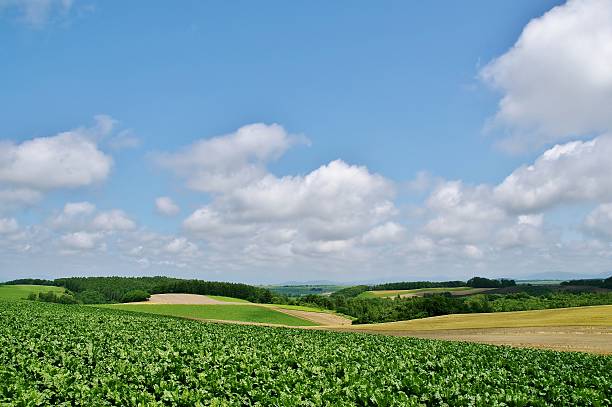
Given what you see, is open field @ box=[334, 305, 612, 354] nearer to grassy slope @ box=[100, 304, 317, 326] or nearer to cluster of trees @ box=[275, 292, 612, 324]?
cluster of trees @ box=[275, 292, 612, 324]

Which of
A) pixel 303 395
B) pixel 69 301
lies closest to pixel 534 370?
pixel 303 395

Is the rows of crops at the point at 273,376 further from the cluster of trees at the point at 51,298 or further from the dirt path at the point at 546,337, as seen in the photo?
the cluster of trees at the point at 51,298

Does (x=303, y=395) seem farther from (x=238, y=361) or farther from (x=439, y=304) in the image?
(x=439, y=304)

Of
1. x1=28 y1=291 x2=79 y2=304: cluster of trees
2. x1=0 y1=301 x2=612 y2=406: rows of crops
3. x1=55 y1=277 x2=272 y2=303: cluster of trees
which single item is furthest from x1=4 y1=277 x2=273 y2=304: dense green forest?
x1=0 y1=301 x2=612 y2=406: rows of crops

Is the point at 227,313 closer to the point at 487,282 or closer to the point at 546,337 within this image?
the point at 546,337

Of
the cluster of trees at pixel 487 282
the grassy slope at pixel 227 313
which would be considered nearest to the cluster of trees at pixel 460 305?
the grassy slope at pixel 227 313

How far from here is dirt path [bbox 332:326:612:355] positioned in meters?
38.6

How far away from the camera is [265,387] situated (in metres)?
15.6

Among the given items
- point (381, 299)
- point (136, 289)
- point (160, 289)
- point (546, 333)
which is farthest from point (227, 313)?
point (136, 289)

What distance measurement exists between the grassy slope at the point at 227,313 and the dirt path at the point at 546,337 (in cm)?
3630

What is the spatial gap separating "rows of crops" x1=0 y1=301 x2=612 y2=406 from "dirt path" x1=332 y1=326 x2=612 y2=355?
561 inches

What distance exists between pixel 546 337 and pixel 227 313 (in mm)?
60220

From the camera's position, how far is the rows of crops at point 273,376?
45.1ft

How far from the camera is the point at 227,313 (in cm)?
8994
